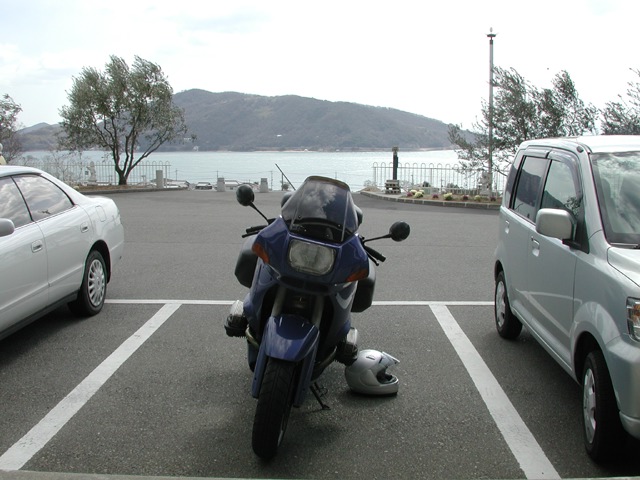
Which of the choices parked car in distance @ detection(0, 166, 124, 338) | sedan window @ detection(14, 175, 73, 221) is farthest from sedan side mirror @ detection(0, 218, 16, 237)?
sedan window @ detection(14, 175, 73, 221)

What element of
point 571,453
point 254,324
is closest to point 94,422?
point 254,324

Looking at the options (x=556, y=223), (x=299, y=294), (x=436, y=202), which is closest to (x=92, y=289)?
(x=299, y=294)

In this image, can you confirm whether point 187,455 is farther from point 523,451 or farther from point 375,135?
point 375,135

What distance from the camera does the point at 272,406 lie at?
353 cm

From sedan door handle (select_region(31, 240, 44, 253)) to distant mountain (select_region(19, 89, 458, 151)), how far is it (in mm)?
78527

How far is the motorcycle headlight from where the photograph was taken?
143 inches

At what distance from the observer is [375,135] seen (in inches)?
3748

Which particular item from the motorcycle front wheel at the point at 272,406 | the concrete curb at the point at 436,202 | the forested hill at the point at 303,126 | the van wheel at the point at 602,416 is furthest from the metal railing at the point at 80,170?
the forested hill at the point at 303,126

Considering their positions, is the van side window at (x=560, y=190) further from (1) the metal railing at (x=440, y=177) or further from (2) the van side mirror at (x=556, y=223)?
(1) the metal railing at (x=440, y=177)

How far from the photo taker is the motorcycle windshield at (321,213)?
374cm

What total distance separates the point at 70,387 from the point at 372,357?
210cm

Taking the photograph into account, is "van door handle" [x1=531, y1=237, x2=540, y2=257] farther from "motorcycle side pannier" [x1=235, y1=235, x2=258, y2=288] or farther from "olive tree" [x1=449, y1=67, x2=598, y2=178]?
"olive tree" [x1=449, y1=67, x2=598, y2=178]

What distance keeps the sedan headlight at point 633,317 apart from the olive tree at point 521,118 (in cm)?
1985

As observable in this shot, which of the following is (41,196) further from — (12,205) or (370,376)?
(370,376)
